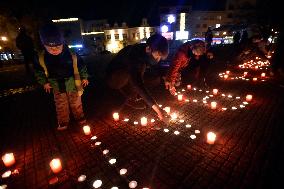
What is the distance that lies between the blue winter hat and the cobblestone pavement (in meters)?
2.04

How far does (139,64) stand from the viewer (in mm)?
4449

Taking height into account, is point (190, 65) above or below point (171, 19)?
below

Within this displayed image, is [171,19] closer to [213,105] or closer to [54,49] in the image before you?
[213,105]

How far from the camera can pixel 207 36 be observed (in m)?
16.1

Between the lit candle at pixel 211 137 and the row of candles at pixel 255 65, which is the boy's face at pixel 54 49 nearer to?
the lit candle at pixel 211 137

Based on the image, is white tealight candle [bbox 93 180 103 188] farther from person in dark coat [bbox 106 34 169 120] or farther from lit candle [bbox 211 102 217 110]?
lit candle [bbox 211 102 217 110]

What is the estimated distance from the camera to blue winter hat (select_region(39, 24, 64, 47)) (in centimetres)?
403

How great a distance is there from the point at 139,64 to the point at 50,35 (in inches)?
73.0

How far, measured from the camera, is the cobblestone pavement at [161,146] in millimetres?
3180

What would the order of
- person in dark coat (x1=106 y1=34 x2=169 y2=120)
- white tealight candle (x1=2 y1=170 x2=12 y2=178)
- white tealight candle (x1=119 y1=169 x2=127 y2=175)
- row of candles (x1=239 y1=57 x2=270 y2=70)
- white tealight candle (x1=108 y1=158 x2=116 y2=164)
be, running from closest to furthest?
white tealight candle (x1=119 y1=169 x2=127 y2=175), white tealight candle (x1=2 y1=170 x2=12 y2=178), white tealight candle (x1=108 y1=158 x2=116 y2=164), person in dark coat (x1=106 y1=34 x2=169 y2=120), row of candles (x1=239 y1=57 x2=270 y2=70)

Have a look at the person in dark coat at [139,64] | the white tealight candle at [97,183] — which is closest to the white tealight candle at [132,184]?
the white tealight candle at [97,183]

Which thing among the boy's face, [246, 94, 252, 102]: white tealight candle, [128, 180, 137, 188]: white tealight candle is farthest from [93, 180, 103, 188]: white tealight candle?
[246, 94, 252, 102]: white tealight candle

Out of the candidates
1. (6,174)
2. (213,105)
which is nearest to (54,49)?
(6,174)

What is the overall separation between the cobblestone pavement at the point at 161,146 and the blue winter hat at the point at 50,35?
2039mm
